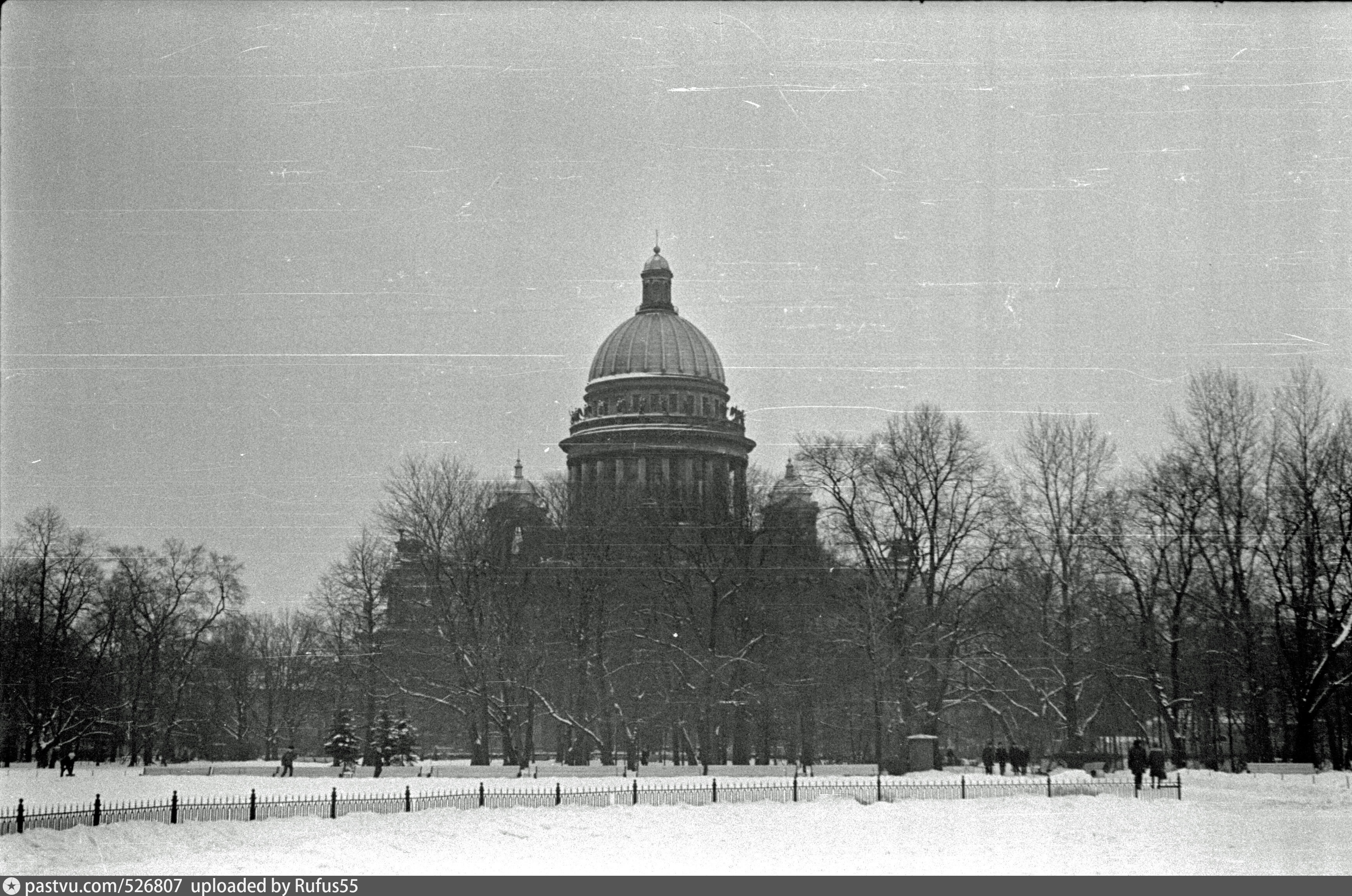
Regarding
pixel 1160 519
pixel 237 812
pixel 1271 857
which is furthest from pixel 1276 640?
pixel 237 812

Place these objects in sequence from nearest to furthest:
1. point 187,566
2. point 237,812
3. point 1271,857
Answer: point 1271,857 < point 237,812 < point 187,566

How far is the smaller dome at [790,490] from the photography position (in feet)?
158

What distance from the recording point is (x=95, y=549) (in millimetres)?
43344

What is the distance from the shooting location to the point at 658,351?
93.1 metres

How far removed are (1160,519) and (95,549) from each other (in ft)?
106

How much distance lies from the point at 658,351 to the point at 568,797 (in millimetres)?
68008

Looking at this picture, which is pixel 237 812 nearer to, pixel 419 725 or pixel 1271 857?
pixel 1271 857

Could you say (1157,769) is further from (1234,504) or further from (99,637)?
(99,637)

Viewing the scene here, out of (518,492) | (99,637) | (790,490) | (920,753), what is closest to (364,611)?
(518,492)

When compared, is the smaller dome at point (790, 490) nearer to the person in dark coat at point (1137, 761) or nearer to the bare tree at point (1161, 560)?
the bare tree at point (1161, 560)

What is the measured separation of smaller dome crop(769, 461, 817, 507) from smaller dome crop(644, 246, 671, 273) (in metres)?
36.8

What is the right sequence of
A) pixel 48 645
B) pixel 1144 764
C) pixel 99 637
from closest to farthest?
1. pixel 1144 764
2. pixel 48 645
3. pixel 99 637

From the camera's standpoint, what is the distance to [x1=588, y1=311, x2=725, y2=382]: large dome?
92562 millimetres

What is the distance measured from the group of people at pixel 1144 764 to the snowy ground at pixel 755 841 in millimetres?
1876
